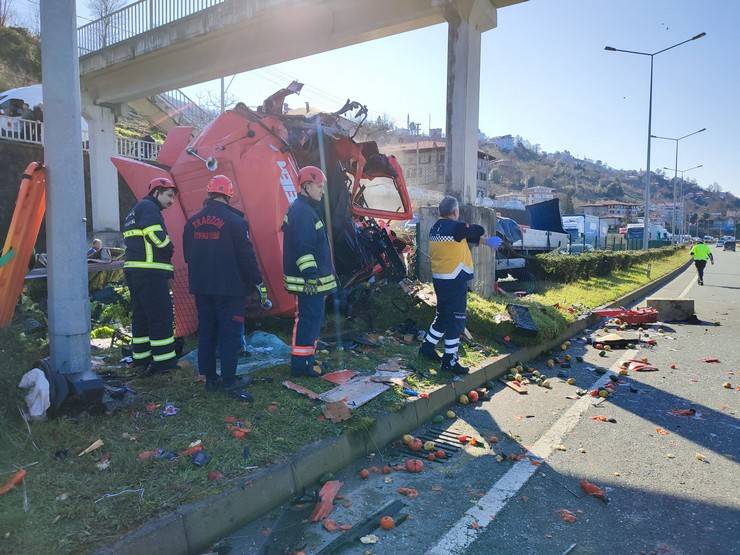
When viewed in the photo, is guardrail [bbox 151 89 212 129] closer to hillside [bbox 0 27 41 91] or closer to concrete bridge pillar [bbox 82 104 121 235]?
concrete bridge pillar [bbox 82 104 121 235]

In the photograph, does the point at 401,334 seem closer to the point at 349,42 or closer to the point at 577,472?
the point at 577,472

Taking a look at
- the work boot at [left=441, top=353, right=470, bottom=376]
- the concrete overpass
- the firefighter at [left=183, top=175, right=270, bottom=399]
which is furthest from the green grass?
the concrete overpass

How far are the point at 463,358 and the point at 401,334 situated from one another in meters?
1.10

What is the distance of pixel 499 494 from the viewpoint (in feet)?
11.1

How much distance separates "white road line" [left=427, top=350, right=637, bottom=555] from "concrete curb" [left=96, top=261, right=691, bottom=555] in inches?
36.9

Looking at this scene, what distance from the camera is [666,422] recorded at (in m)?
4.75

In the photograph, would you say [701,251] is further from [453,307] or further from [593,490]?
[593,490]

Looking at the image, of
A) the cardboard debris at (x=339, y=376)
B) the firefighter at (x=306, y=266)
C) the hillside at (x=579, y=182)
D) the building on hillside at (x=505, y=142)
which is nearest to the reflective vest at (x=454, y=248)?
the firefighter at (x=306, y=266)

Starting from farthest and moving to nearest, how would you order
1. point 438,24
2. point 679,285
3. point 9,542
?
point 679,285, point 438,24, point 9,542

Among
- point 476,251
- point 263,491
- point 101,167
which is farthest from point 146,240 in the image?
point 101,167

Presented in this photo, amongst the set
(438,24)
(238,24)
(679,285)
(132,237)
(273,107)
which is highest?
(238,24)

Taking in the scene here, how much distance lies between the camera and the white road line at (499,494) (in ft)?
9.39

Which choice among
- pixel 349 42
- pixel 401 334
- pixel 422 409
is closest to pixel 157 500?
pixel 422 409

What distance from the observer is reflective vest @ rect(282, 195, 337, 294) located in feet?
15.4
